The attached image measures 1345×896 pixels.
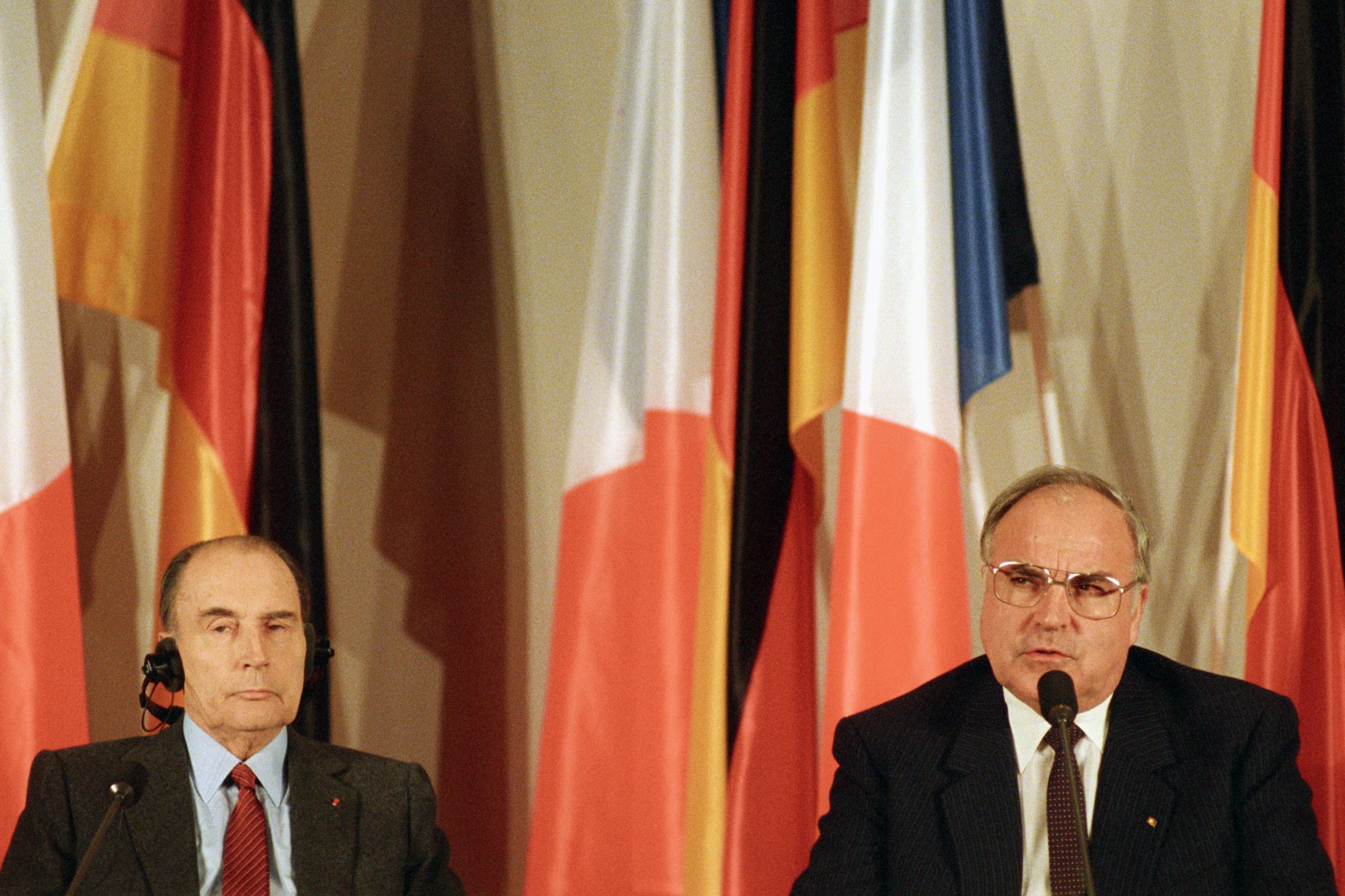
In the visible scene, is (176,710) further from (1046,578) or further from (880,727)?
(1046,578)

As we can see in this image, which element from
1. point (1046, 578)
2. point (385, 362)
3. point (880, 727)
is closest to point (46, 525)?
point (385, 362)

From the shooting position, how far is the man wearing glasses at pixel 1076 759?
208 centimetres

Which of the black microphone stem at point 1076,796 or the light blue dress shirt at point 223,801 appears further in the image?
the light blue dress shirt at point 223,801

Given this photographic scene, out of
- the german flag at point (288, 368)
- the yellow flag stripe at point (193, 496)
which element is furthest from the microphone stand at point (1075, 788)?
the yellow flag stripe at point (193, 496)

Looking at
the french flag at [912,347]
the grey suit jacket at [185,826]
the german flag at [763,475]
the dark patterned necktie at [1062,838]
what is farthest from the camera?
the german flag at [763,475]

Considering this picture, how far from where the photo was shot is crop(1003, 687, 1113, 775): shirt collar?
2.22 meters

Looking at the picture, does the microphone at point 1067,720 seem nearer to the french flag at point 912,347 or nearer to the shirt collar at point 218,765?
the french flag at point 912,347

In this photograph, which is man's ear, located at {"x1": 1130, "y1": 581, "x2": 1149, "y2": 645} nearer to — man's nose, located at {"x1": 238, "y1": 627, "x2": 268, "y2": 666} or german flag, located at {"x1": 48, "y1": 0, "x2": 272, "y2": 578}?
man's nose, located at {"x1": 238, "y1": 627, "x2": 268, "y2": 666}

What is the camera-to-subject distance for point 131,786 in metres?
1.97

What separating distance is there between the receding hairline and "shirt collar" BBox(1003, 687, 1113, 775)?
3.84ft

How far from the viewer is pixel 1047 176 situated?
342 centimetres

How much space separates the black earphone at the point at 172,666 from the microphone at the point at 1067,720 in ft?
3.84

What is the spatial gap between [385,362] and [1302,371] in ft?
7.14

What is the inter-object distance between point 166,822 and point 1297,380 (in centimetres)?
223
